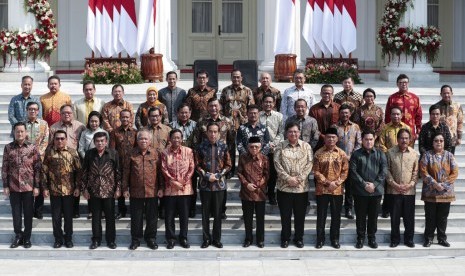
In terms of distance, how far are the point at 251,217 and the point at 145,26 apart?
9.14 meters

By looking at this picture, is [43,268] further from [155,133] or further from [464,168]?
[464,168]

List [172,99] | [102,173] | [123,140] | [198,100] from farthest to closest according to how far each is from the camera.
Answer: [172,99]
[198,100]
[123,140]
[102,173]

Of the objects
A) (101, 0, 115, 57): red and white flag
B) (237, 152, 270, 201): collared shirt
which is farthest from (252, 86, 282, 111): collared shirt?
(101, 0, 115, 57): red and white flag

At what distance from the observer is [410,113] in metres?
14.6

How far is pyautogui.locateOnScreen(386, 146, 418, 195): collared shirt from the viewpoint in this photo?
1316 cm

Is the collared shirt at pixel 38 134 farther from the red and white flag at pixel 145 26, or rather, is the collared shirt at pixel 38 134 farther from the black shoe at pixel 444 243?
the red and white flag at pixel 145 26

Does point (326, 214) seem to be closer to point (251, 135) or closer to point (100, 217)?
point (251, 135)

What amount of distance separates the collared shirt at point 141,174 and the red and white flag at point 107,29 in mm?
8747

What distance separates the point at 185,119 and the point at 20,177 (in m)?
2.38

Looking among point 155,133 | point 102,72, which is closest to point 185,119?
point 155,133

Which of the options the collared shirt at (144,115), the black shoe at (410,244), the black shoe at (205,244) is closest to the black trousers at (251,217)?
the black shoe at (205,244)

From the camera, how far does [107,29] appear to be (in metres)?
21.5

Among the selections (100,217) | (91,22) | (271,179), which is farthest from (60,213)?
(91,22)

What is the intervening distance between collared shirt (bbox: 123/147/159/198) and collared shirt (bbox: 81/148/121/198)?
0.14m
